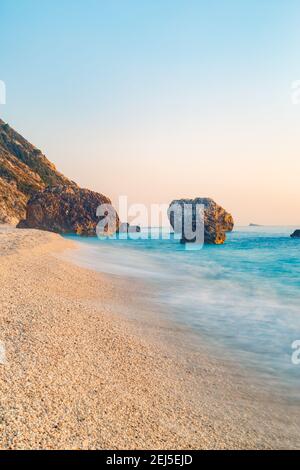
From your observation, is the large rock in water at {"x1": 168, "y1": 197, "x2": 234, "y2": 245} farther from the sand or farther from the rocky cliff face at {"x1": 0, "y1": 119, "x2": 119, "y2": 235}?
the sand

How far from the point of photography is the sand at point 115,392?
5000 millimetres

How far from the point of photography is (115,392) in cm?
642

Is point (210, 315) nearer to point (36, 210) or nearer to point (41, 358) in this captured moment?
point (41, 358)

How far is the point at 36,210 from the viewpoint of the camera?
3937 inches

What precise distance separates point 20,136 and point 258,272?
17954 centimetres

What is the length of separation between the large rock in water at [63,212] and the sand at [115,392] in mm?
92296

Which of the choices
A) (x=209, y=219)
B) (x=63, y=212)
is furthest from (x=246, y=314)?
(x=63, y=212)

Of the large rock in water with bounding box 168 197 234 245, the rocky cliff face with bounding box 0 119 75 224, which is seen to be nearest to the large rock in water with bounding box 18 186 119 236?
the rocky cliff face with bounding box 0 119 75 224

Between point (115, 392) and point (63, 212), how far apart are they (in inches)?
4047

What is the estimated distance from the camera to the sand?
5.00 m

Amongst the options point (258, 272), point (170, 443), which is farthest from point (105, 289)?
point (258, 272)

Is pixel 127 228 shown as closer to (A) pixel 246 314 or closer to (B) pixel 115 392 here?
(A) pixel 246 314

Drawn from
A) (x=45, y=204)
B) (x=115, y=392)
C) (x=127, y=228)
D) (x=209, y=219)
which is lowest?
(x=115, y=392)

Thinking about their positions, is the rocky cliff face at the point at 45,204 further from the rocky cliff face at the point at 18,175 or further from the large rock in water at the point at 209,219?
the large rock in water at the point at 209,219
